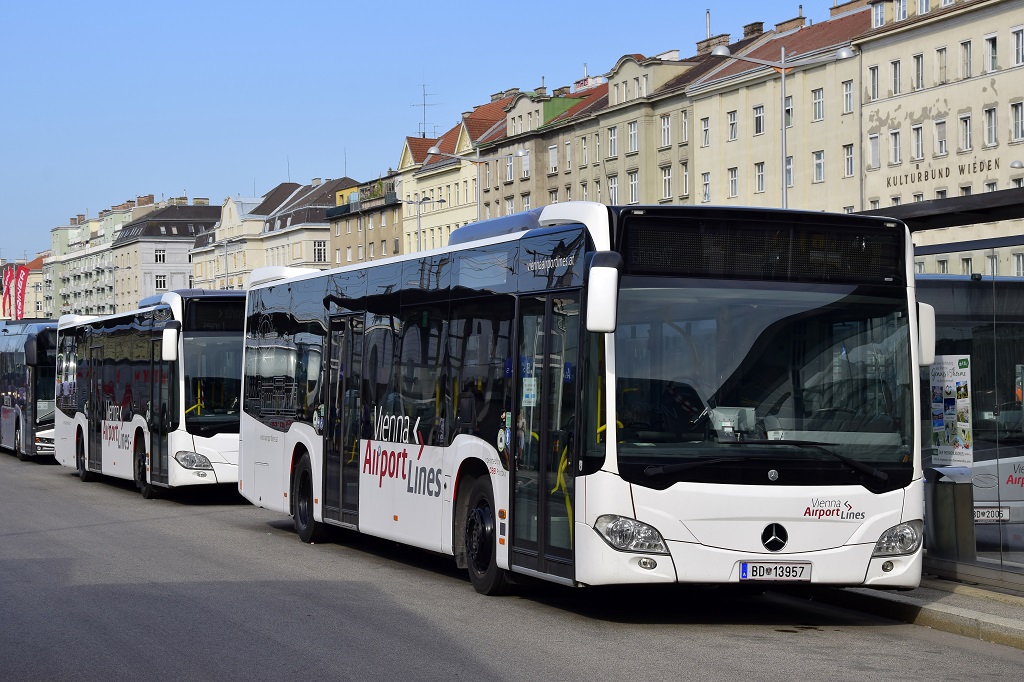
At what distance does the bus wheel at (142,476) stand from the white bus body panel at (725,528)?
1608 cm

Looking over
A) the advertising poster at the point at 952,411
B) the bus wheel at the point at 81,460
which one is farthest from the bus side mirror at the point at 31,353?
the advertising poster at the point at 952,411

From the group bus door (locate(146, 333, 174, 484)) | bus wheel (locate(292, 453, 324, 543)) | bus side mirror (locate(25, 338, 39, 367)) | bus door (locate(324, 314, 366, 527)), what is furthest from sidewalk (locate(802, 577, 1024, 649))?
bus side mirror (locate(25, 338, 39, 367))

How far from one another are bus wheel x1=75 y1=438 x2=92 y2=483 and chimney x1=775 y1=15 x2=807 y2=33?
201ft

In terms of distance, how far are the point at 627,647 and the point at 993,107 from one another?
194 feet

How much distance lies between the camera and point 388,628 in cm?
1136

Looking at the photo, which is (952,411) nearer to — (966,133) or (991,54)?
(991,54)

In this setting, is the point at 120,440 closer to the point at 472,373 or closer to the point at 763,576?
the point at 472,373

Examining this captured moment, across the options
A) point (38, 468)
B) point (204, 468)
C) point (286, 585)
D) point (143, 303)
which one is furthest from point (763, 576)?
point (38, 468)

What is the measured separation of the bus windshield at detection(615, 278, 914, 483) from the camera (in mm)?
11172

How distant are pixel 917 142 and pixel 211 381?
51778 mm

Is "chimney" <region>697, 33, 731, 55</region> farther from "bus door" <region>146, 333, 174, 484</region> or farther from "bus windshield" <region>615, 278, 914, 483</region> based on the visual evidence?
"bus windshield" <region>615, 278, 914, 483</region>

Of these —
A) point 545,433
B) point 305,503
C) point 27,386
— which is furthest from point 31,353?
point 545,433

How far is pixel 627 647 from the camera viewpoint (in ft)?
34.8

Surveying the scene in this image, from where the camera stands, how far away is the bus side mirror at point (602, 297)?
10.6m
